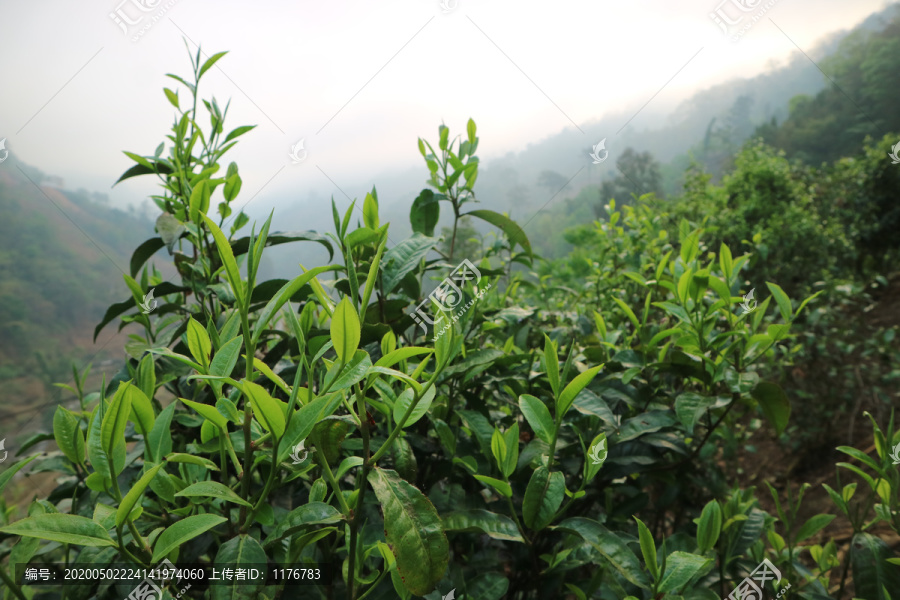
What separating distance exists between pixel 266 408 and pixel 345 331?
0.08m

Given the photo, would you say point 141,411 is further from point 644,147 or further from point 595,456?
point 644,147

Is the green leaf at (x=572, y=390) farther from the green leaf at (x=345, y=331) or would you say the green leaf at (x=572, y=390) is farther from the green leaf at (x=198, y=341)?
the green leaf at (x=198, y=341)

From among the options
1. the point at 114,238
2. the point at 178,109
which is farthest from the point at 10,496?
the point at 178,109

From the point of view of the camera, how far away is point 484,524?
1.59ft

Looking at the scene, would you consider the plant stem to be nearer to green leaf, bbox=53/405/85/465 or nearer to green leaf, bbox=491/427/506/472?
green leaf, bbox=491/427/506/472

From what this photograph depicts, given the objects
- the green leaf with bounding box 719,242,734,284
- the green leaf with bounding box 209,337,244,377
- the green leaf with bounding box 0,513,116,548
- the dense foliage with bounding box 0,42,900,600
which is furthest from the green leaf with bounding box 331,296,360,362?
the green leaf with bounding box 719,242,734,284

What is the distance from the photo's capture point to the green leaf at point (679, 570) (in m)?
0.51

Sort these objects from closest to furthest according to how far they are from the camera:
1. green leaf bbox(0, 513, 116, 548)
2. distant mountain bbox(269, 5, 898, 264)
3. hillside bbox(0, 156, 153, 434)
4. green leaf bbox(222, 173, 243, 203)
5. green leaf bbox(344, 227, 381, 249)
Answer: green leaf bbox(0, 513, 116, 548), green leaf bbox(344, 227, 381, 249), green leaf bbox(222, 173, 243, 203), hillside bbox(0, 156, 153, 434), distant mountain bbox(269, 5, 898, 264)

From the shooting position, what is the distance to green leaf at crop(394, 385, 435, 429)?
402 millimetres

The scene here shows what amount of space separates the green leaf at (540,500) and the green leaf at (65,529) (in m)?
0.37

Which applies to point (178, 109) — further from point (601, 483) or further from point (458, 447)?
point (601, 483)

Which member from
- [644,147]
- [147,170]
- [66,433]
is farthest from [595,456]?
[644,147]

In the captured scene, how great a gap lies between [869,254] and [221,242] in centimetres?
341

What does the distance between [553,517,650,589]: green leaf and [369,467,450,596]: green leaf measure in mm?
201
